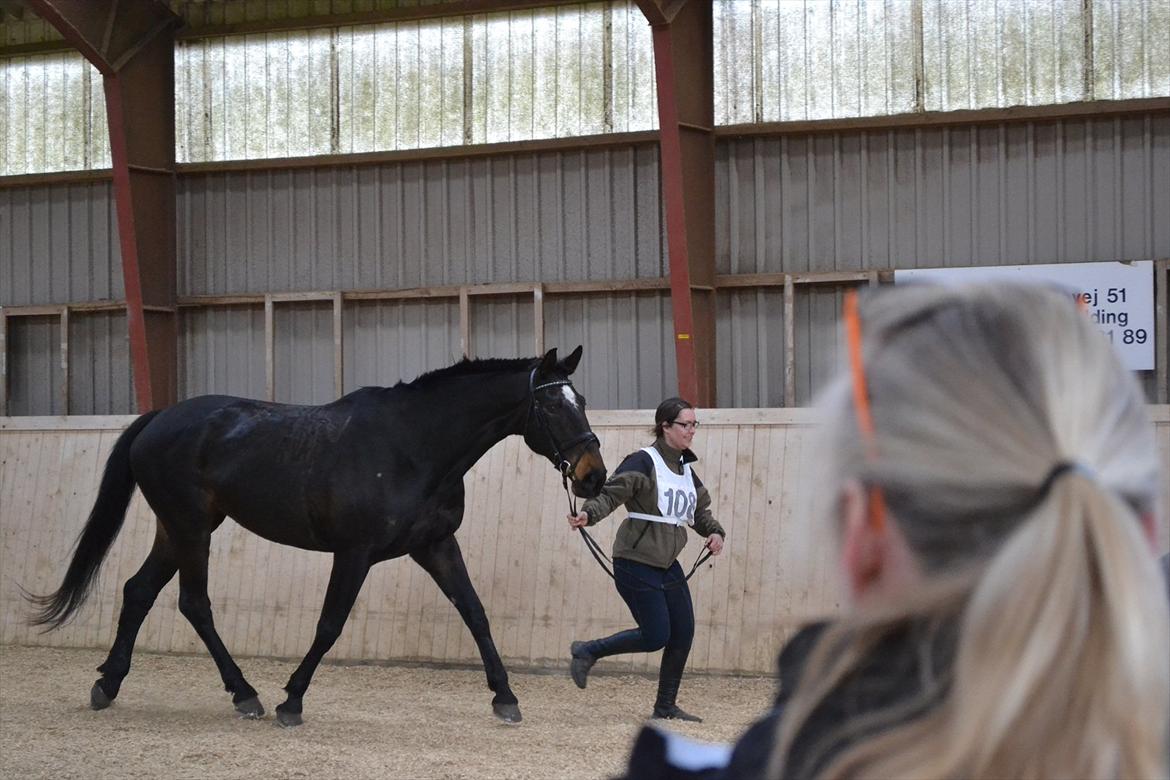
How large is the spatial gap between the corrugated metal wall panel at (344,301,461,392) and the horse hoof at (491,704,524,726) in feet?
19.4

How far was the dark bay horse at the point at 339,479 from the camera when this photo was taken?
7438mm

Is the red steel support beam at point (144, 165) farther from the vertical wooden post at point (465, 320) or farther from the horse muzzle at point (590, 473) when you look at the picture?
the horse muzzle at point (590, 473)

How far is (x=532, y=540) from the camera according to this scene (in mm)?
9539

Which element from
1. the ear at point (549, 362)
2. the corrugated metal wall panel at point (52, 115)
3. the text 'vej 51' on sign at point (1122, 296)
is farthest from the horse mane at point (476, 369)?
the corrugated metal wall panel at point (52, 115)

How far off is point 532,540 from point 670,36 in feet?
15.5

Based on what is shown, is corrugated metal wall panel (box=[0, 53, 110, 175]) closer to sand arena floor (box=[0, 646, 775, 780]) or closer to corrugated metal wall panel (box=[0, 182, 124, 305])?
corrugated metal wall panel (box=[0, 182, 124, 305])

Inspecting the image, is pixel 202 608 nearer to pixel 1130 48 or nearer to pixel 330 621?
pixel 330 621

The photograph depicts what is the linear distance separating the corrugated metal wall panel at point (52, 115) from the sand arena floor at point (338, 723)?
20.2ft

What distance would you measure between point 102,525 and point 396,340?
526cm

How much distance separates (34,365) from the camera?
46.6 feet

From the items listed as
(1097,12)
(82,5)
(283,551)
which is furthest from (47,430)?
(1097,12)

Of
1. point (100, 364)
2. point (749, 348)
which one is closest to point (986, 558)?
point (749, 348)

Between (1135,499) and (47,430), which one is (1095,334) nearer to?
(1135,499)

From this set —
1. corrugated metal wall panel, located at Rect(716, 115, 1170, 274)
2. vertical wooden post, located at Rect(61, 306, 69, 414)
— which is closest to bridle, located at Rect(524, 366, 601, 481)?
corrugated metal wall panel, located at Rect(716, 115, 1170, 274)
